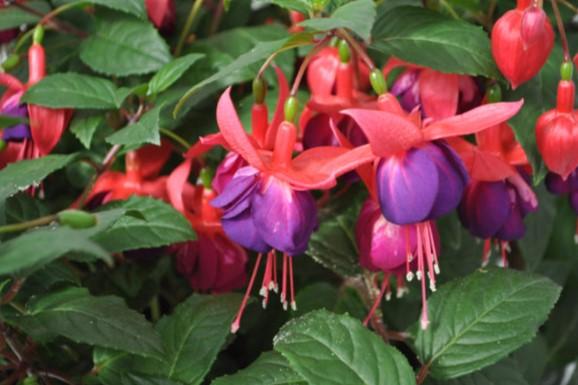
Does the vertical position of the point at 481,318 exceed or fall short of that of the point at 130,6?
it falls short

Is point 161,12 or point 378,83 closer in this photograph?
point 378,83

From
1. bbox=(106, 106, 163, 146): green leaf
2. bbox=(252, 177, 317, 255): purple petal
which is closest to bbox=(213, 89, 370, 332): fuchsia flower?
bbox=(252, 177, 317, 255): purple petal

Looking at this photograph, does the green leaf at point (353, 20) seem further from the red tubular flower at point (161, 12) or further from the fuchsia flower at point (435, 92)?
the red tubular flower at point (161, 12)

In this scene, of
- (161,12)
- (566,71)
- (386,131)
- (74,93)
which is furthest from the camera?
(161,12)

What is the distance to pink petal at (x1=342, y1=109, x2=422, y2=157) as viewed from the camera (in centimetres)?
66

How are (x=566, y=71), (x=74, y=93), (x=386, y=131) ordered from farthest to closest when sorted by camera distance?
(x=74, y=93), (x=566, y=71), (x=386, y=131)

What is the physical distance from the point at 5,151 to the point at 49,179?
15 centimetres

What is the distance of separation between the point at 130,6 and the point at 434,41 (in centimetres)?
32

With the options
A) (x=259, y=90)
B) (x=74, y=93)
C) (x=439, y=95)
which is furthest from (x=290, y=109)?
(x=74, y=93)

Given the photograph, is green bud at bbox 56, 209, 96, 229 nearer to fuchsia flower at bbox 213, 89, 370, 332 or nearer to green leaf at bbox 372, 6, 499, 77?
fuchsia flower at bbox 213, 89, 370, 332

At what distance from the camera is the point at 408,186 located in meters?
0.68

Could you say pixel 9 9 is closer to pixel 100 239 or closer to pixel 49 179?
pixel 49 179

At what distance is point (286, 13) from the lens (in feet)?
4.09

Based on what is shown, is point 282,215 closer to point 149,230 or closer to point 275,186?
point 275,186
